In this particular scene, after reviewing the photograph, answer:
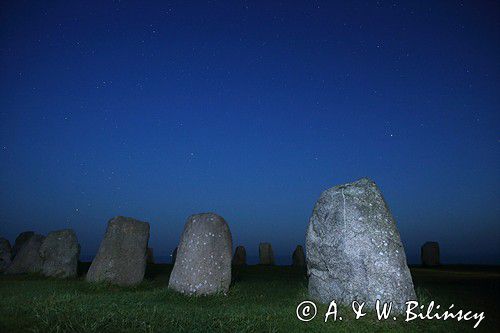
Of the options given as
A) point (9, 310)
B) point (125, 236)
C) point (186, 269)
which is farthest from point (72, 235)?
point (9, 310)

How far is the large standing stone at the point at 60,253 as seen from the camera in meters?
17.4

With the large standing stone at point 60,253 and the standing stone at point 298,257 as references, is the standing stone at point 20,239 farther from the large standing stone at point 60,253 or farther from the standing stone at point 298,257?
the standing stone at point 298,257

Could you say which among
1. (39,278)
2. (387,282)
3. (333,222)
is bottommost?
(39,278)

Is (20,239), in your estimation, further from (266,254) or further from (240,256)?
(266,254)

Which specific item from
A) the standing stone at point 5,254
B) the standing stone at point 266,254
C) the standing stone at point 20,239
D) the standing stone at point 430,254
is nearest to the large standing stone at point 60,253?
the standing stone at point 5,254

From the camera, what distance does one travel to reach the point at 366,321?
8.58 metres

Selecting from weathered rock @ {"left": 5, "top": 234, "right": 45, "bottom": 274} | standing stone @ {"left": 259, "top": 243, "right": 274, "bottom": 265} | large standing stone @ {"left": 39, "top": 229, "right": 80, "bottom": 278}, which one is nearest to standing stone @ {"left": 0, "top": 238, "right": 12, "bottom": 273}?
weathered rock @ {"left": 5, "top": 234, "right": 45, "bottom": 274}

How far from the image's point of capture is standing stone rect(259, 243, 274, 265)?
104ft

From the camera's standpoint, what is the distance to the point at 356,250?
9.71 m

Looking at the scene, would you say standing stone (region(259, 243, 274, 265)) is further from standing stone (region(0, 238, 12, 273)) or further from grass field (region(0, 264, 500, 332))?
grass field (region(0, 264, 500, 332))

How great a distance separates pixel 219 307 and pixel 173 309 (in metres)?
1.21

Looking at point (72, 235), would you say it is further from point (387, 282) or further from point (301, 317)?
point (387, 282)

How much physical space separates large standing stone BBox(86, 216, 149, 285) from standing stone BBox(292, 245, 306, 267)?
1602 centimetres

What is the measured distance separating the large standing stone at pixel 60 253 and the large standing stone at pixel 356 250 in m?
11.3
